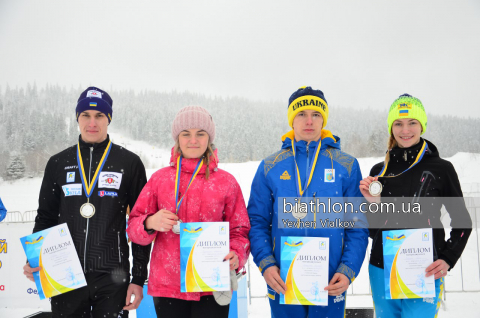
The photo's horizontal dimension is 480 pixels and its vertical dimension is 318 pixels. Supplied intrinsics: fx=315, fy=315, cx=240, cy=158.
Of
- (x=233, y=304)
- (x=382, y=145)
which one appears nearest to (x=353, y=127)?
(x=382, y=145)

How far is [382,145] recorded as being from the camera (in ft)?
73.7

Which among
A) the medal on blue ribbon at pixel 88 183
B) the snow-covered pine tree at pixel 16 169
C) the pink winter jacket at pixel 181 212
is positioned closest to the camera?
the pink winter jacket at pixel 181 212

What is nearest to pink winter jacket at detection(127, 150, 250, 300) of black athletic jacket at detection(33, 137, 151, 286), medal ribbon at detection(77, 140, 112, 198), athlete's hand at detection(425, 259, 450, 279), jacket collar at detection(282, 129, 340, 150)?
black athletic jacket at detection(33, 137, 151, 286)

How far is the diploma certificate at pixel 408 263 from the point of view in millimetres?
1916

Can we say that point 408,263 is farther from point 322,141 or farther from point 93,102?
point 93,102

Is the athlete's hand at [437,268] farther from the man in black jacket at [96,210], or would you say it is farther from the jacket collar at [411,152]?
the man in black jacket at [96,210]

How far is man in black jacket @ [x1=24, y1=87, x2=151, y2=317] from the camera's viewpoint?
192 cm

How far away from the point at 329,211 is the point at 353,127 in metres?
26.2

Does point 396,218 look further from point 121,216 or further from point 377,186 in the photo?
point 121,216

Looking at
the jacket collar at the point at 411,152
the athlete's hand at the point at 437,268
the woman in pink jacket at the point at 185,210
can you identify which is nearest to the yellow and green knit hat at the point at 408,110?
the jacket collar at the point at 411,152

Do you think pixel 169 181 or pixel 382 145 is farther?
pixel 382 145

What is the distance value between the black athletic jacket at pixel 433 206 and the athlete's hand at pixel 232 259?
103 cm

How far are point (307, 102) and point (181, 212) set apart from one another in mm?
1095

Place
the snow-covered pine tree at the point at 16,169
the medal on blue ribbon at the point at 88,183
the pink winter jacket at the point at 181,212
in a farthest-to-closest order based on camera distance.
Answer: the snow-covered pine tree at the point at 16,169 < the medal on blue ribbon at the point at 88,183 < the pink winter jacket at the point at 181,212
